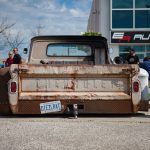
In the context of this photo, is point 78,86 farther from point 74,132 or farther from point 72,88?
point 74,132

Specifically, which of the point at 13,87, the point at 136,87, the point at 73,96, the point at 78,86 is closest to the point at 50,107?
the point at 73,96

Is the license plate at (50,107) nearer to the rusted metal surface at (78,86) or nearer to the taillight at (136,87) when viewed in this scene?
the rusted metal surface at (78,86)

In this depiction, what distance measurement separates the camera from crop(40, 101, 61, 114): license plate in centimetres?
970

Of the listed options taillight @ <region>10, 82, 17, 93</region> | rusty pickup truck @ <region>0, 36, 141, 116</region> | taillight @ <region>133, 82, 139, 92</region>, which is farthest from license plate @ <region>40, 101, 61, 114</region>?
taillight @ <region>133, 82, 139, 92</region>

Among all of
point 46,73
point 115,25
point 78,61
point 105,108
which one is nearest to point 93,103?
point 105,108

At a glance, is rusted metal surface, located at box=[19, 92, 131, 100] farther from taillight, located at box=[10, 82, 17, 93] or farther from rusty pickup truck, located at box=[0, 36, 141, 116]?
taillight, located at box=[10, 82, 17, 93]

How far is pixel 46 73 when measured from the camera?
9.70 m

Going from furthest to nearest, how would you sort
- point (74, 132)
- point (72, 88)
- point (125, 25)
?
point (125, 25) → point (72, 88) → point (74, 132)

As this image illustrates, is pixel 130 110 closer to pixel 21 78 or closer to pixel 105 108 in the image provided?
pixel 105 108

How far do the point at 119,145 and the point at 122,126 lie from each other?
1803mm

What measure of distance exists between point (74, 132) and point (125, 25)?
2972cm

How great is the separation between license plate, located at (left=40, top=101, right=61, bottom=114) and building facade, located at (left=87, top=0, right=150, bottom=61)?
89.1 feet

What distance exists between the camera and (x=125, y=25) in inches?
1455

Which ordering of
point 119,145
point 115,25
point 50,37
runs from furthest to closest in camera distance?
point 115,25
point 50,37
point 119,145
